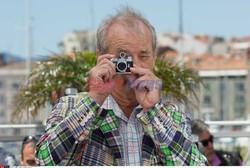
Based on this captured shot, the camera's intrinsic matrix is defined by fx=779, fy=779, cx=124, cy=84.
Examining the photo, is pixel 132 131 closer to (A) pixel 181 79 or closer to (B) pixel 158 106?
(B) pixel 158 106

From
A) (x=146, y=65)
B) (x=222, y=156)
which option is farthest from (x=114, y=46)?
(x=222, y=156)

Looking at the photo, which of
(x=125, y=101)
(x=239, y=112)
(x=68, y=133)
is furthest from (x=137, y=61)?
(x=239, y=112)

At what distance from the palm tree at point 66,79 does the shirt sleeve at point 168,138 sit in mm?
3433

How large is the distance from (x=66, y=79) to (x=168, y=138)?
376cm

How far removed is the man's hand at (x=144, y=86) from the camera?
283 cm

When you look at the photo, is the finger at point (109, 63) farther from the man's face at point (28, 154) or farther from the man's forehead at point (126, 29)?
the man's face at point (28, 154)

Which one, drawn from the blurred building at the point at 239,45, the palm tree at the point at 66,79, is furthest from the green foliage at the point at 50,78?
the blurred building at the point at 239,45

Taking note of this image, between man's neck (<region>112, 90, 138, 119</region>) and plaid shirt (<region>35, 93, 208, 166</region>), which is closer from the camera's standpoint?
plaid shirt (<region>35, 93, 208, 166</region>)

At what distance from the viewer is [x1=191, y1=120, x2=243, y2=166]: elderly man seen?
5.82 meters

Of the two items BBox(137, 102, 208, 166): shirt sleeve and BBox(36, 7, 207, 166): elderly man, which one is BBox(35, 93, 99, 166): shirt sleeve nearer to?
BBox(36, 7, 207, 166): elderly man

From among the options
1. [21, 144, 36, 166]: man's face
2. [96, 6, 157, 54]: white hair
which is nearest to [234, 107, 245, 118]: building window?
[21, 144, 36, 166]: man's face

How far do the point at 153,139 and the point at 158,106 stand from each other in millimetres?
124

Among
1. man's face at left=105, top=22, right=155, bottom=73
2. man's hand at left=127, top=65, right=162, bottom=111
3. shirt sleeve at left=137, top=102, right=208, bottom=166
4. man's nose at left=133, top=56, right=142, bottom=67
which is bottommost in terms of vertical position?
shirt sleeve at left=137, top=102, right=208, bottom=166

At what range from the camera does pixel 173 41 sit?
295ft
